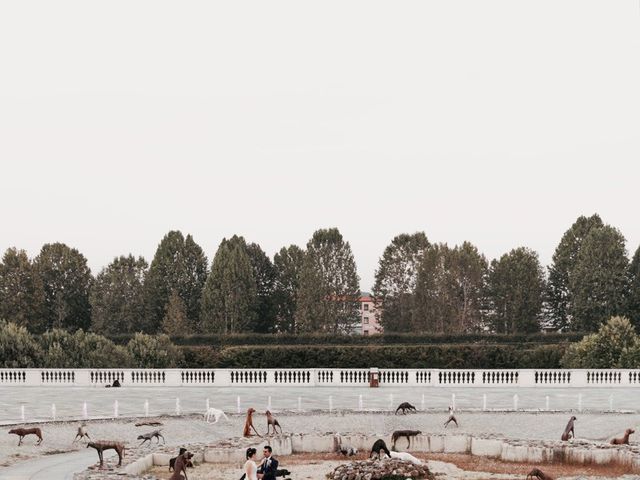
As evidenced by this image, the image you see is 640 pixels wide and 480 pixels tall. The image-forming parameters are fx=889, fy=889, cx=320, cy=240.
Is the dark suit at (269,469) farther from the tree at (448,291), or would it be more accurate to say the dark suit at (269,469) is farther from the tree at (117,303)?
the tree at (117,303)

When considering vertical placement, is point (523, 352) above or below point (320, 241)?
below

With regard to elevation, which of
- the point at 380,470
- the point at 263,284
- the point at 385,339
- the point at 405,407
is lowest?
the point at 385,339

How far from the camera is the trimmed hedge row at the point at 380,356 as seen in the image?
73.0 m

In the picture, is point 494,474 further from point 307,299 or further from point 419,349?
point 307,299

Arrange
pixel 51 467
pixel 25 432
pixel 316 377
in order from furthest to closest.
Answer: pixel 316 377 < pixel 25 432 < pixel 51 467

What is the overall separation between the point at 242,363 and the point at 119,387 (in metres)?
20.9

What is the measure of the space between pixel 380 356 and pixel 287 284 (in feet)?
140

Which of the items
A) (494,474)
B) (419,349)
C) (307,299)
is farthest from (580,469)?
(307,299)

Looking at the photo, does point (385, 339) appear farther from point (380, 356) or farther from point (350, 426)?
point (350, 426)

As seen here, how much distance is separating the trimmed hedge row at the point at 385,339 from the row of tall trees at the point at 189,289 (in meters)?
11.7

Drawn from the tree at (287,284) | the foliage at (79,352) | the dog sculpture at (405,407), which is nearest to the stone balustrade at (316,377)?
the foliage at (79,352)

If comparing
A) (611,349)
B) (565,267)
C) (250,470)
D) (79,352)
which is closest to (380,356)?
(611,349)

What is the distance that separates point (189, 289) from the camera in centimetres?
10956

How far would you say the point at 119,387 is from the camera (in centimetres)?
5425
